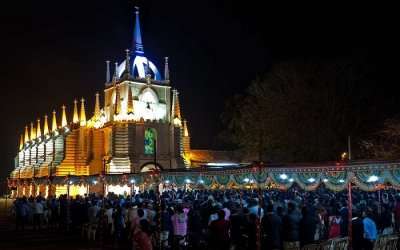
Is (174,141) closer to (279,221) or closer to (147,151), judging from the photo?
(147,151)

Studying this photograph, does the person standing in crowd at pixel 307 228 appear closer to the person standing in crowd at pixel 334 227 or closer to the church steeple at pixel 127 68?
the person standing in crowd at pixel 334 227

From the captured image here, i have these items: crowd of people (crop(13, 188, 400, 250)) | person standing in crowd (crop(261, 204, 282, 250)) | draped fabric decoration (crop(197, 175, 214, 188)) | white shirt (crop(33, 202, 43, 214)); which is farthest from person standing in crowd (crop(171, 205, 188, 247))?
white shirt (crop(33, 202, 43, 214))

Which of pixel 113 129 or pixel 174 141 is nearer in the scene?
pixel 113 129

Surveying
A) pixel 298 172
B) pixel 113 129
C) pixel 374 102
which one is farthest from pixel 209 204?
pixel 113 129

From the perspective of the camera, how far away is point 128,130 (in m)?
52.8

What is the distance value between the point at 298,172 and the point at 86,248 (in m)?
9.05

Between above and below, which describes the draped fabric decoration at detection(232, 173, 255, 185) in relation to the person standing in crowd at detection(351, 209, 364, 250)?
above

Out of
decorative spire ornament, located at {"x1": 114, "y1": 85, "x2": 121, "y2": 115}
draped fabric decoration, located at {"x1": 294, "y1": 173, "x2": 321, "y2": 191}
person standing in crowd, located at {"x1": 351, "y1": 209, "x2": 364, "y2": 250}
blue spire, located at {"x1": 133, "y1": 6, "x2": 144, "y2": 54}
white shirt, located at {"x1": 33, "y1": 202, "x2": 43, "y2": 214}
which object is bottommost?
person standing in crowd, located at {"x1": 351, "y1": 209, "x2": 364, "y2": 250}

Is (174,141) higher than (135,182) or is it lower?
higher

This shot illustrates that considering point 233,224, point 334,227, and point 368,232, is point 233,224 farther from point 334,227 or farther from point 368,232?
point 368,232

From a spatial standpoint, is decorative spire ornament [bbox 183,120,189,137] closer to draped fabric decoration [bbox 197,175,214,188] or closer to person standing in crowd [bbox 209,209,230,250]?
draped fabric decoration [bbox 197,175,214,188]

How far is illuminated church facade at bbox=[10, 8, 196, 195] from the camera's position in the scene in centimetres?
5275

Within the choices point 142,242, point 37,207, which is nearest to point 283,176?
point 37,207

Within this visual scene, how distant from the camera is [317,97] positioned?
34.8 meters
